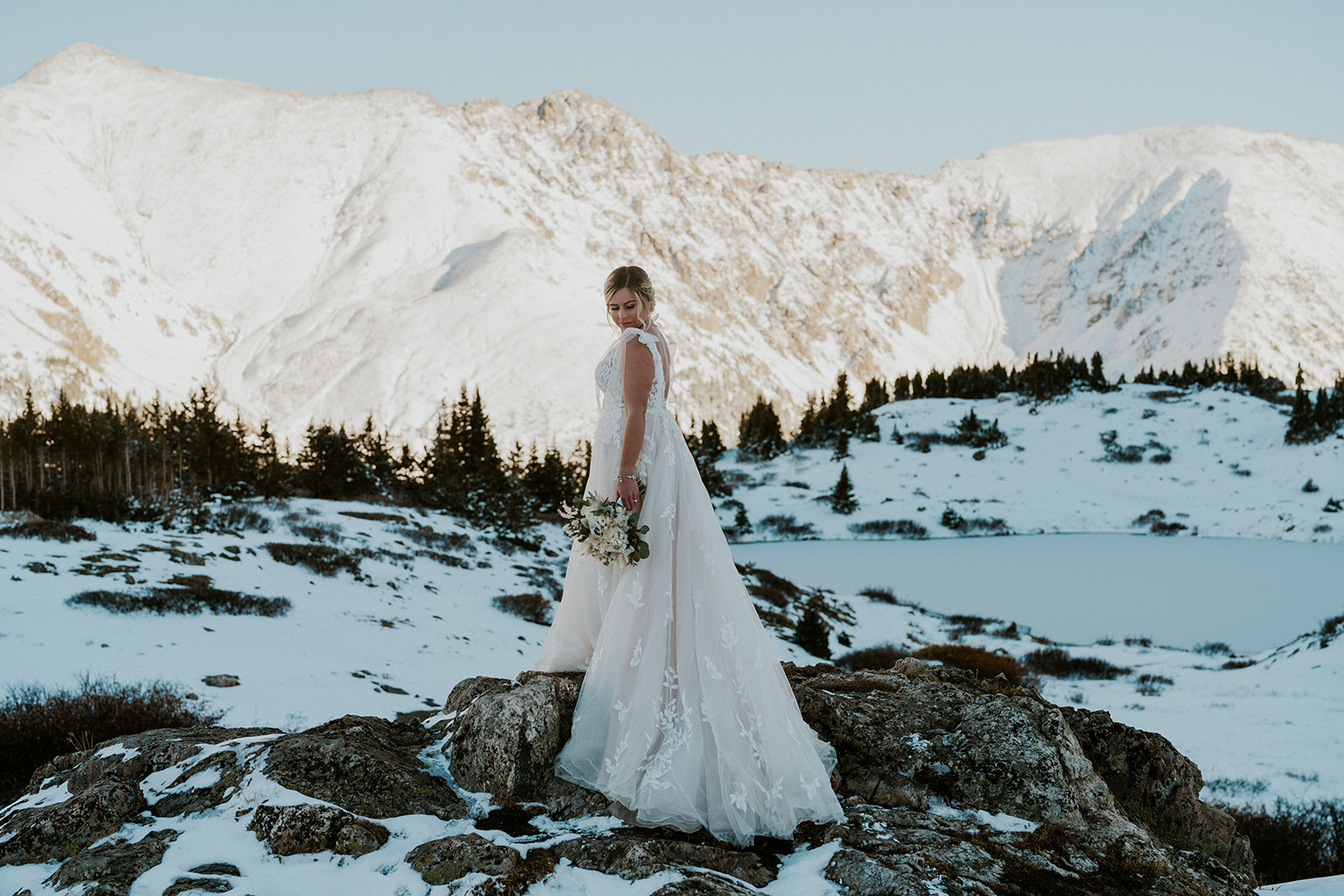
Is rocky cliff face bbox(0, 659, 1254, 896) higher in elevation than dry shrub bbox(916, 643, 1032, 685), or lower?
higher

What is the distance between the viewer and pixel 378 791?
4.57 m

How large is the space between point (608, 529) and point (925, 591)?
38040 millimetres

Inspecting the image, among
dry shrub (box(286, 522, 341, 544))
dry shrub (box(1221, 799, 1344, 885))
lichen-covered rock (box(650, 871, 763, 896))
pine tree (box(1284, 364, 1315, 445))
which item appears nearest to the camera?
lichen-covered rock (box(650, 871, 763, 896))

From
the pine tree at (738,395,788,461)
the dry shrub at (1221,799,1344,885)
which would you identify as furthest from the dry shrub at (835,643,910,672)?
the pine tree at (738,395,788,461)

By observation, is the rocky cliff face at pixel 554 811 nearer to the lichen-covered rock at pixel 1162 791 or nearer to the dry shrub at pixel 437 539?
the lichen-covered rock at pixel 1162 791

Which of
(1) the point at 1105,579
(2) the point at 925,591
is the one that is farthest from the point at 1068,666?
(1) the point at 1105,579

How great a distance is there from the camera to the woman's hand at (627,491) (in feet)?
17.5

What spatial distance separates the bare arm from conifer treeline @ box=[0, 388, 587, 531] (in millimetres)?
37114

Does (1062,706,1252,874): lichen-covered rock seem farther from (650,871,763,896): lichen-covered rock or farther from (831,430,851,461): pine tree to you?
(831,430,851,461): pine tree

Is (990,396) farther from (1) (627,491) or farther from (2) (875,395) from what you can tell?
(1) (627,491)

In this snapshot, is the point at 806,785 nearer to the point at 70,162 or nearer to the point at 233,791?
the point at 233,791

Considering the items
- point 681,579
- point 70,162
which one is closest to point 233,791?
point 681,579

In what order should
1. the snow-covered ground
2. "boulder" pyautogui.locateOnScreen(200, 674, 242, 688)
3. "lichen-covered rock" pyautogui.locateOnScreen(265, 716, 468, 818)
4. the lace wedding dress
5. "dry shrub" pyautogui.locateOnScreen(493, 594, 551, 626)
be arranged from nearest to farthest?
1. "lichen-covered rock" pyautogui.locateOnScreen(265, 716, 468, 818)
2. the lace wedding dress
3. "boulder" pyautogui.locateOnScreen(200, 674, 242, 688)
4. the snow-covered ground
5. "dry shrub" pyautogui.locateOnScreen(493, 594, 551, 626)

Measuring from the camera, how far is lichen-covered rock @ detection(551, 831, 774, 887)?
12.8 ft
